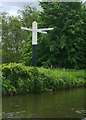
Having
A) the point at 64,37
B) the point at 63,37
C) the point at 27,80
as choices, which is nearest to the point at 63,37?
the point at 63,37

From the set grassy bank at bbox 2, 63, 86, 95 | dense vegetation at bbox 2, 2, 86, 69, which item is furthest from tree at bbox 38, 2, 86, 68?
grassy bank at bbox 2, 63, 86, 95

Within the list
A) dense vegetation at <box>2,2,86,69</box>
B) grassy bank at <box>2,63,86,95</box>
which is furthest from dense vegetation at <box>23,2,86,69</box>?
grassy bank at <box>2,63,86,95</box>

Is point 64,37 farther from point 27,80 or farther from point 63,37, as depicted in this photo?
point 27,80

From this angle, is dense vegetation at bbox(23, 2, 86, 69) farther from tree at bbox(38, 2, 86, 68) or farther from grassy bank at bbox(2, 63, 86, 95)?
grassy bank at bbox(2, 63, 86, 95)

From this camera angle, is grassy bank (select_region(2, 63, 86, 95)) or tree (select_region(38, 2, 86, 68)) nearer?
grassy bank (select_region(2, 63, 86, 95))

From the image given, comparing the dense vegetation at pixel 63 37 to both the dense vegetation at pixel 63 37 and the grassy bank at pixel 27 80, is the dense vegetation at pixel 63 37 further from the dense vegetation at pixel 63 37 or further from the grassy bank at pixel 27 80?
the grassy bank at pixel 27 80

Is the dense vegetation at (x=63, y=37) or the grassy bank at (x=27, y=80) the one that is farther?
the dense vegetation at (x=63, y=37)

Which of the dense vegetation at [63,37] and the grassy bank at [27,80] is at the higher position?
the dense vegetation at [63,37]

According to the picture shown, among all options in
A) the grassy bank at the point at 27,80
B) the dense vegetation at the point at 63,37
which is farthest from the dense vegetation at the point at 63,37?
the grassy bank at the point at 27,80

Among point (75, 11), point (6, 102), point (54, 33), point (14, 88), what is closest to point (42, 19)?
point (54, 33)

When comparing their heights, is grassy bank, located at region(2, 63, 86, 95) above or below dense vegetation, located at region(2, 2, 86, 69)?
below

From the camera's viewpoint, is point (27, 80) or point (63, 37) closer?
point (27, 80)

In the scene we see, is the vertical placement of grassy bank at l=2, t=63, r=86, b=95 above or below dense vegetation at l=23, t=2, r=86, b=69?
below

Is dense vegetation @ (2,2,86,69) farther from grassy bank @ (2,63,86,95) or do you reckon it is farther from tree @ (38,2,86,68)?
grassy bank @ (2,63,86,95)
